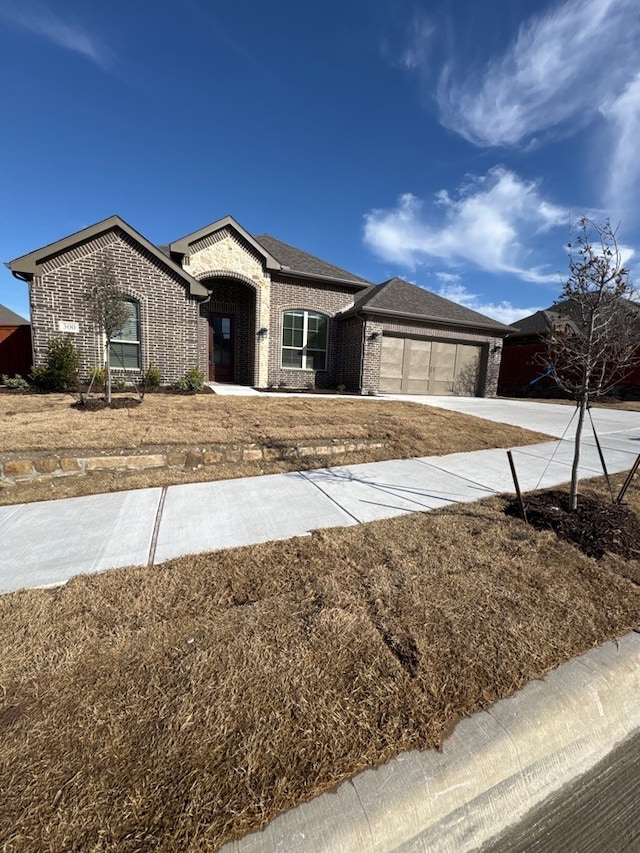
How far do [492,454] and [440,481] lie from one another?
6.14 feet

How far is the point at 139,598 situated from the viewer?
7.23 ft

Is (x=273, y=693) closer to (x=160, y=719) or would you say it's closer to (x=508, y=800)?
(x=160, y=719)

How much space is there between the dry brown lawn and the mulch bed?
2.12 meters

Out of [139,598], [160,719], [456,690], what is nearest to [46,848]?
[160,719]

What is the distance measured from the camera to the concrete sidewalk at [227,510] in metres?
2.75

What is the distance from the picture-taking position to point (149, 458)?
4570 millimetres

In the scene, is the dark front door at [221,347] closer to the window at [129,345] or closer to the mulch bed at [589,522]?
the window at [129,345]

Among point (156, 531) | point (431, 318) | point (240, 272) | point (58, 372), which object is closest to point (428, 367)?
point (431, 318)

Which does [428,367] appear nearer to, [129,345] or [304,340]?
[304,340]

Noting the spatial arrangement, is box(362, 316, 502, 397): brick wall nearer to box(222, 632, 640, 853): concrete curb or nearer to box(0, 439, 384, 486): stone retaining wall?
box(0, 439, 384, 486): stone retaining wall

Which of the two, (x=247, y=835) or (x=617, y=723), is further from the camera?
(x=617, y=723)

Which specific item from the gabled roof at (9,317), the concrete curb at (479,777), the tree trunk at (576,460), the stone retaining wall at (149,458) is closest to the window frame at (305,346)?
the stone retaining wall at (149,458)

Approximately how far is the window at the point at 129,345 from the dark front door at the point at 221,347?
11.2ft

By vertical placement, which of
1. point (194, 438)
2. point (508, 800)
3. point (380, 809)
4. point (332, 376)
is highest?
point (332, 376)
